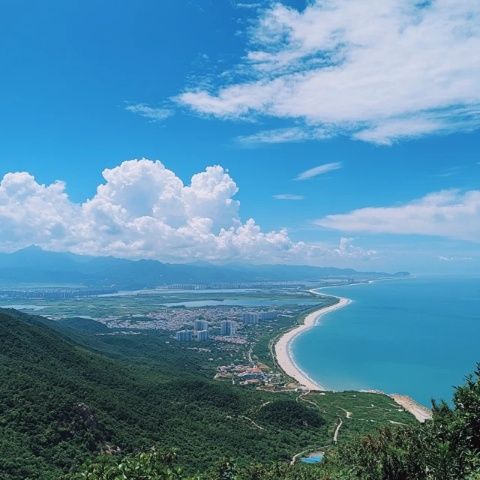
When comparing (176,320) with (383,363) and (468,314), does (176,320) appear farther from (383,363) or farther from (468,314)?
(468,314)

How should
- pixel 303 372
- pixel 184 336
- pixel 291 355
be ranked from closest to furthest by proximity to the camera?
pixel 303 372 < pixel 291 355 < pixel 184 336

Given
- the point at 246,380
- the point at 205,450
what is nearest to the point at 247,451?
the point at 205,450

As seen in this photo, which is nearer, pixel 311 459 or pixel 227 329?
pixel 311 459

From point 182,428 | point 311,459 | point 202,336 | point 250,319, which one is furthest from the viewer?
point 250,319

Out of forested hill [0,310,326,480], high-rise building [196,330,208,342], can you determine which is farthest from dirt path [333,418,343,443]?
high-rise building [196,330,208,342]

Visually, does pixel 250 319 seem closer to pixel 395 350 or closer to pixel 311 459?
pixel 395 350

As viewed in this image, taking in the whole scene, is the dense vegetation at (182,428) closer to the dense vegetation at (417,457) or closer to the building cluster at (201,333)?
the dense vegetation at (417,457)

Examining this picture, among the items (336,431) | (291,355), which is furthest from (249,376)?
(336,431)

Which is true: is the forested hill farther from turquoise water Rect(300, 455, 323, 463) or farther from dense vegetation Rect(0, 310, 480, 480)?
turquoise water Rect(300, 455, 323, 463)

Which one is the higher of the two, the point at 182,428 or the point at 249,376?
the point at 182,428
